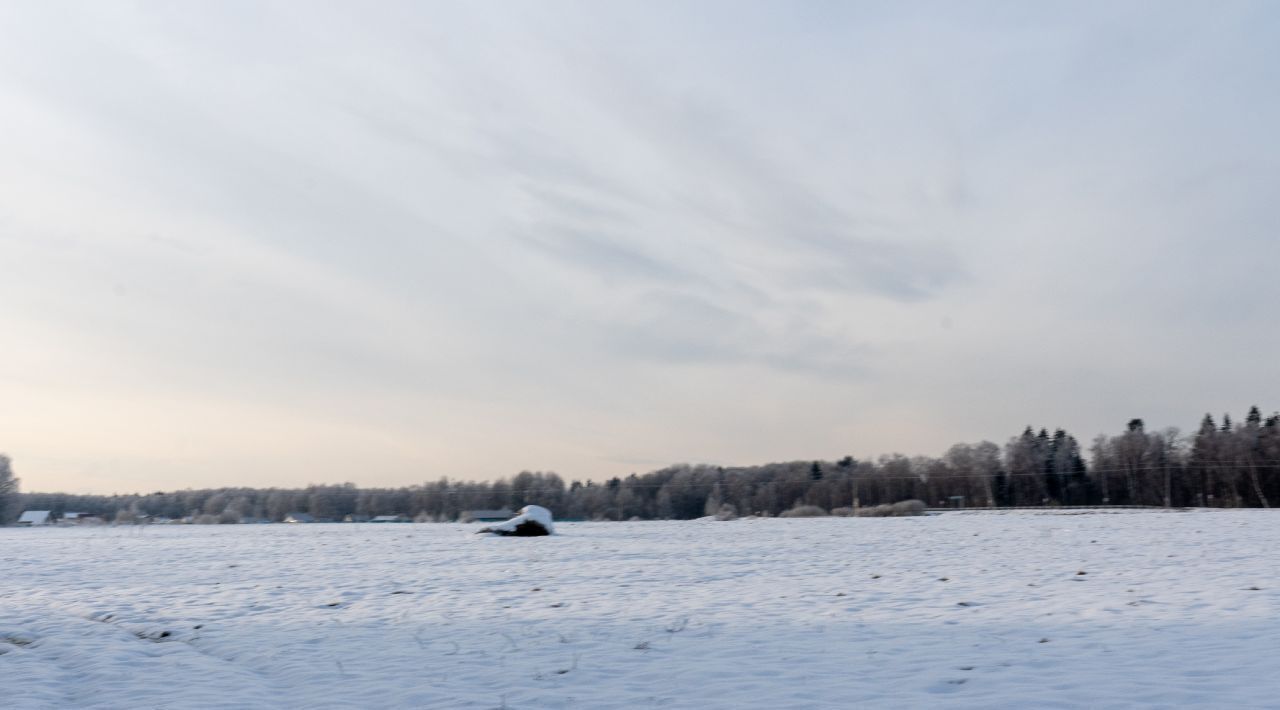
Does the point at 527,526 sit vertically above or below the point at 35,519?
above

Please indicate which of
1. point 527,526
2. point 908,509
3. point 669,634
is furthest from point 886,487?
point 669,634

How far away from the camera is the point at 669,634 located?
1173 centimetres

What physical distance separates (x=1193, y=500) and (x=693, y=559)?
10466 cm

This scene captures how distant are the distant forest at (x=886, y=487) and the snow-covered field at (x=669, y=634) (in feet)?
202

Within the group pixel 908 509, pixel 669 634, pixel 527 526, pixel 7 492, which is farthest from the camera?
pixel 7 492

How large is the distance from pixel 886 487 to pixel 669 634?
5013 inches

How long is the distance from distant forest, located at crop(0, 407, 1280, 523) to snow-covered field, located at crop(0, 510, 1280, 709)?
61.5 meters

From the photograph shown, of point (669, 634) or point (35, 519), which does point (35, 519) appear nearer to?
point (35, 519)

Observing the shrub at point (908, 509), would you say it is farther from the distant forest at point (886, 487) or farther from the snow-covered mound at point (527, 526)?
the snow-covered mound at point (527, 526)

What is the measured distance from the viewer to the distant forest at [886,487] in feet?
341

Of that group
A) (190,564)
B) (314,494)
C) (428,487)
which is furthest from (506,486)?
(190,564)

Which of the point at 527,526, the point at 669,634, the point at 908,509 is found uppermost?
the point at 908,509

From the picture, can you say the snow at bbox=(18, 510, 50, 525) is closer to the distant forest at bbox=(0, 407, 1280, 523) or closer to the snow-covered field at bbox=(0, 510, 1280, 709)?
the distant forest at bbox=(0, 407, 1280, 523)

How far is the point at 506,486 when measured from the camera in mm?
186375
